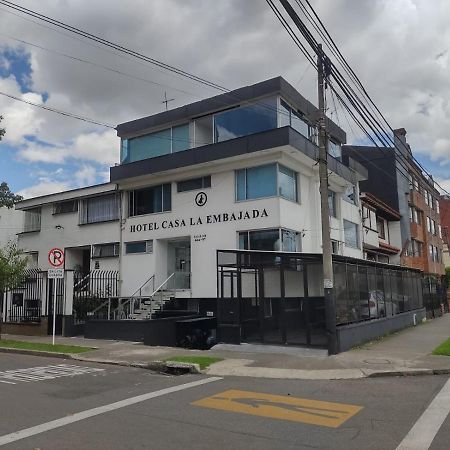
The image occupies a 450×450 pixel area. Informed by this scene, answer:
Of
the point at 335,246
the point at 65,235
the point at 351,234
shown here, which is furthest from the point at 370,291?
the point at 65,235

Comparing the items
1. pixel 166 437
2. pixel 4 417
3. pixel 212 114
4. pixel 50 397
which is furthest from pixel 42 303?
pixel 166 437

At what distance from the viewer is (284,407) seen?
8.09 metres

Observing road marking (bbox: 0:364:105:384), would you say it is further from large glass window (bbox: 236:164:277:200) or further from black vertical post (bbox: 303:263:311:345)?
large glass window (bbox: 236:164:277:200)

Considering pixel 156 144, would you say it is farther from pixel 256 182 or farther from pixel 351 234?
pixel 351 234

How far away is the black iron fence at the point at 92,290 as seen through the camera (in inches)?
824

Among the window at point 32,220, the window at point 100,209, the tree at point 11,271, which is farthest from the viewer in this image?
the window at point 32,220

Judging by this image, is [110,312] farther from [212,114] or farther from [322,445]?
[322,445]

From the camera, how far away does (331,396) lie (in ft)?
29.6

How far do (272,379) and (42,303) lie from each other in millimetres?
12308

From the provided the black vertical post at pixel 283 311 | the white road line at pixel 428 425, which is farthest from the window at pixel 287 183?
the white road line at pixel 428 425

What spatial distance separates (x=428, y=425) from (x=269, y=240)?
44.2 ft

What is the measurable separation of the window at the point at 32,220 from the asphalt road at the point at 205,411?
17926 millimetres

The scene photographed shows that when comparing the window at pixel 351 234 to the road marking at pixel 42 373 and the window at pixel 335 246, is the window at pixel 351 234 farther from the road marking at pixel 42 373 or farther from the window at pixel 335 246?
the road marking at pixel 42 373

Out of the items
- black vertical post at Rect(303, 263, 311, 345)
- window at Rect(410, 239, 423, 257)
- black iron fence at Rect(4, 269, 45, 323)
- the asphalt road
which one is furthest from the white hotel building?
window at Rect(410, 239, 423, 257)
